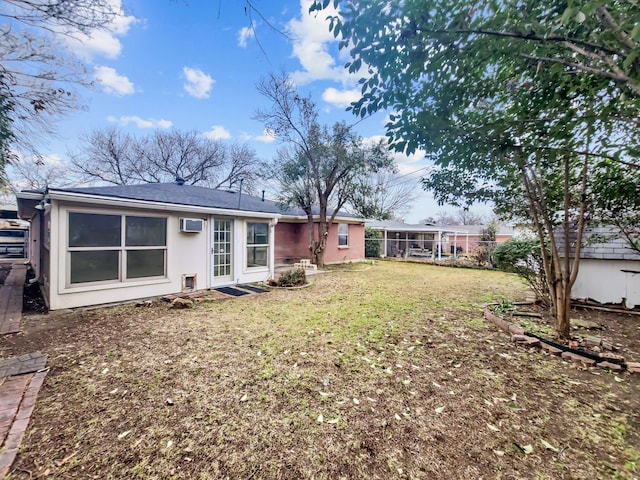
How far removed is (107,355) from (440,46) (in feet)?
16.5

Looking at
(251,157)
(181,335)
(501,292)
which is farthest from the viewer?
(251,157)

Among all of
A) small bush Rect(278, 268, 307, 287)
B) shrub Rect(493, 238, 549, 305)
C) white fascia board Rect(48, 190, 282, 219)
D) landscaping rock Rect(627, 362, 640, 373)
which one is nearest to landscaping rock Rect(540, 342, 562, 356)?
landscaping rock Rect(627, 362, 640, 373)

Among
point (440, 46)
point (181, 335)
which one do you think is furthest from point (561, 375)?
point (181, 335)

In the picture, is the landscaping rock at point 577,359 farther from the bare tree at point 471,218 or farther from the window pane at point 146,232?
the bare tree at point 471,218

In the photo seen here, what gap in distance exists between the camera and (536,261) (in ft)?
18.6

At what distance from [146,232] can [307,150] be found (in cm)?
784

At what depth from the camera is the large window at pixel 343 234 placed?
15998mm

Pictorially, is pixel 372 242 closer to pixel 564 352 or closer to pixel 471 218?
pixel 564 352

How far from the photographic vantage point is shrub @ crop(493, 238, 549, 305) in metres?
5.63

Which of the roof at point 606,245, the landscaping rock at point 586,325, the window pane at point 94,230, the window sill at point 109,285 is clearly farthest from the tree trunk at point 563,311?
the window pane at point 94,230

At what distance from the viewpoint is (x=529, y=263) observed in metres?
5.73

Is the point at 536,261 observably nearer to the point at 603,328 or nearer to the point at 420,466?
the point at 603,328

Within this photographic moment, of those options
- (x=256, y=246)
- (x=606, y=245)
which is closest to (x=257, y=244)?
(x=256, y=246)

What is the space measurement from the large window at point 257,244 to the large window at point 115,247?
8.52 ft
